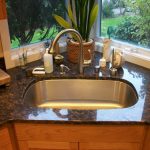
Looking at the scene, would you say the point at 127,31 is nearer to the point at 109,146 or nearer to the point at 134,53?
the point at 134,53

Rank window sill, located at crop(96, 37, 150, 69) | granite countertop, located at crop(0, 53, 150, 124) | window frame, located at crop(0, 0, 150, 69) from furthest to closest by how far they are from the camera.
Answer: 1. window sill, located at crop(96, 37, 150, 69)
2. window frame, located at crop(0, 0, 150, 69)
3. granite countertop, located at crop(0, 53, 150, 124)

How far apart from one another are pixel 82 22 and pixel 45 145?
3.04ft

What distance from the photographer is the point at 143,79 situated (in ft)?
4.86

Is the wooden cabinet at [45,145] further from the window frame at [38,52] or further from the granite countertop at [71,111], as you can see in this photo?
the window frame at [38,52]

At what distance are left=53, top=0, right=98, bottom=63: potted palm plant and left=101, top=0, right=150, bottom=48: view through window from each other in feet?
0.69

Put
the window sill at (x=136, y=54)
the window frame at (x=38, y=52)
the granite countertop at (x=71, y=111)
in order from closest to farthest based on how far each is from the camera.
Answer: the granite countertop at (x=71, y=111), the window frame at (x=38, y=52), the window sill at (x=136, y=54)

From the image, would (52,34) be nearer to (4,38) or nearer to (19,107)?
(4,38)

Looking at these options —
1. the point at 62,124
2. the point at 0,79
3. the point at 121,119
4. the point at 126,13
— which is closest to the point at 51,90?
the point at 0,79

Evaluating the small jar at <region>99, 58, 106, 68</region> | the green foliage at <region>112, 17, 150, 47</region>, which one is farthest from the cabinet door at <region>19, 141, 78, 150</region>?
the green foliage at <region>112, 17, 150, 47</region>

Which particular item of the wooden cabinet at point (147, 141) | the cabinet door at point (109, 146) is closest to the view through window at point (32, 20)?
the cabinet door at point (109, 146)

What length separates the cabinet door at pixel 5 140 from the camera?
114 cm

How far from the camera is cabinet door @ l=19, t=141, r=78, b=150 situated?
1.19 metres

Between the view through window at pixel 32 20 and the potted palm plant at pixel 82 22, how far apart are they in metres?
0.17

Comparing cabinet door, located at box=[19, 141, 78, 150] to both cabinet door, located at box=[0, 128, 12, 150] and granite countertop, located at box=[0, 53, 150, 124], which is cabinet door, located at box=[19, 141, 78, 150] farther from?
granite countertop, located at box=[0, 53, 150, 124]
